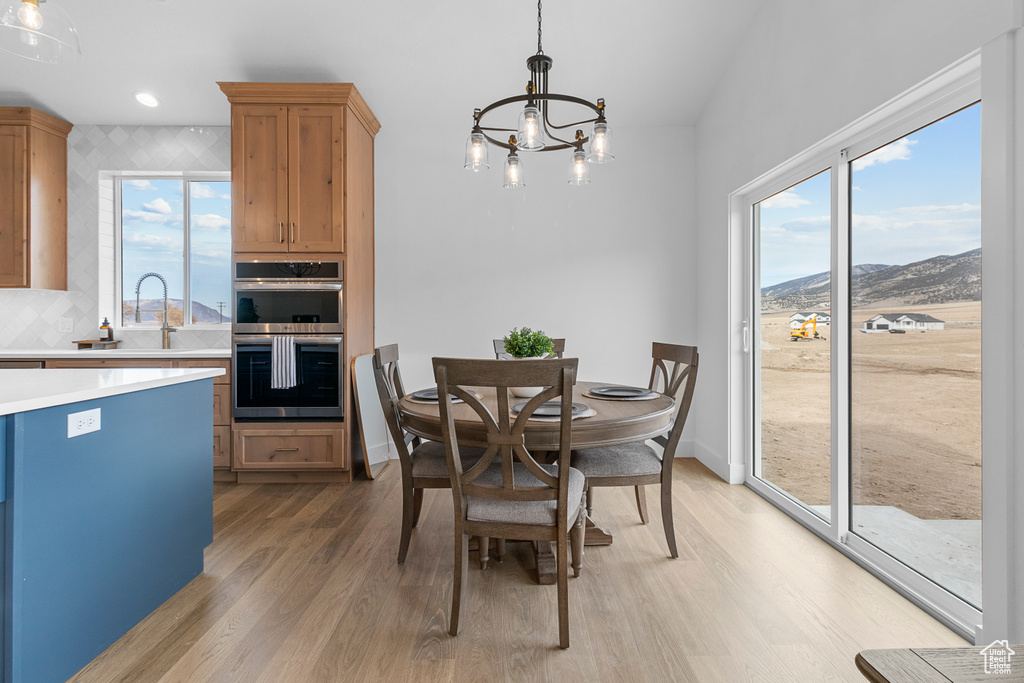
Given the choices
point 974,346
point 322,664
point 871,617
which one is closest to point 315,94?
point 322,664

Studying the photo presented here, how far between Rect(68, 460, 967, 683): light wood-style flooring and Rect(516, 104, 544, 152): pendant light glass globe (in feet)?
6.02

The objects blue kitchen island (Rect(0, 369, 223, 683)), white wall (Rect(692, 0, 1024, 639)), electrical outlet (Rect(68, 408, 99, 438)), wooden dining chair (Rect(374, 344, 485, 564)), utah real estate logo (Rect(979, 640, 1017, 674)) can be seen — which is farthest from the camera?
wooden dining chair (Rect(374, 344, 485, 564))

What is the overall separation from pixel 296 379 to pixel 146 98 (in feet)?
7.82

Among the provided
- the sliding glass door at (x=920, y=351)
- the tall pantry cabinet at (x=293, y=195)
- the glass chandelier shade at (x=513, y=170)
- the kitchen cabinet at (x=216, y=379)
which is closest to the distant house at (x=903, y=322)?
→ the sliding glass door at (x=920, y=351)

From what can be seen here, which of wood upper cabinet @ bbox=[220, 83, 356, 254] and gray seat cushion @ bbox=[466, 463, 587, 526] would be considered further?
wood upper cabinet @ bbox=[220, 83, 356, 254]

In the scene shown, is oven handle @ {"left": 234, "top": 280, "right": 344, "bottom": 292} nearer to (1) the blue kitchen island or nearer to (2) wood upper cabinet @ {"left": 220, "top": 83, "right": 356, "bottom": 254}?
(2) wood upper cabinet @ {"left": 220, "top": 83, "right": 356, "bottom": 254}

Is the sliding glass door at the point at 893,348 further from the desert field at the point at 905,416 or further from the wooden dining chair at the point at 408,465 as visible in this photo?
the wooden dining chair at the point at 408,465

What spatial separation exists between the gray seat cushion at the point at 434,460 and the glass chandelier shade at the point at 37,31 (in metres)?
1.91

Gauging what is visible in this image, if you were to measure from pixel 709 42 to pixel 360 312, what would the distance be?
2974 mm

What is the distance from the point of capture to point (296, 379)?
11.3ft

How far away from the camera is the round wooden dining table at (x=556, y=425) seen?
1.78m

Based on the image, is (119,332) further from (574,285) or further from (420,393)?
(574,285)

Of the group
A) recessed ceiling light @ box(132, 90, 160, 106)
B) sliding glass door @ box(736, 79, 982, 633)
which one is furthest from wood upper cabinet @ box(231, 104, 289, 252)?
sliding glass door @ box(736, 79, 982, 633)

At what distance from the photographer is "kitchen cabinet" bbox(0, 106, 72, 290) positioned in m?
3.73
